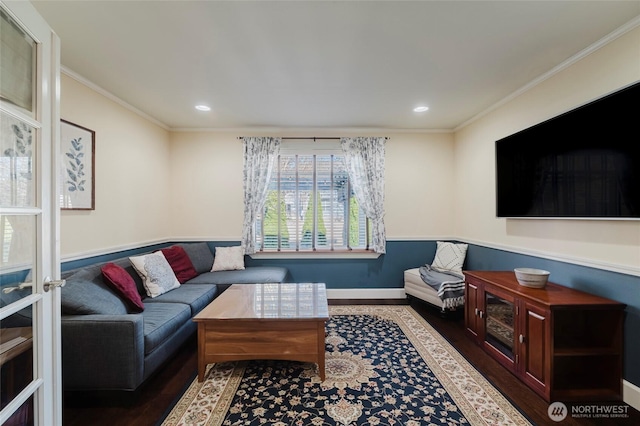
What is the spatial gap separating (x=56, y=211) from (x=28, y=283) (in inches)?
13.8

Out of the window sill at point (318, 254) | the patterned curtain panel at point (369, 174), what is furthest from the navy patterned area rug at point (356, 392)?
the patterned curtain panel at point (369, 174)

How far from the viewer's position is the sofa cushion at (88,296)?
1.83m

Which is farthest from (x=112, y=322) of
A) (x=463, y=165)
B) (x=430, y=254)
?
(x=463, y=165)

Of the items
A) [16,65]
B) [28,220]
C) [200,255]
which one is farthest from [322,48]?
[200,255]

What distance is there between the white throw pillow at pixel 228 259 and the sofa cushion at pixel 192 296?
2.17ft

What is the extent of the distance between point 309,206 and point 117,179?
Answer: 2.36 m

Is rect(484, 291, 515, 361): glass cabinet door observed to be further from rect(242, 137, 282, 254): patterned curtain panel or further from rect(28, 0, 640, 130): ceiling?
rect(242, 137, 282, 254): patterned curtain panel

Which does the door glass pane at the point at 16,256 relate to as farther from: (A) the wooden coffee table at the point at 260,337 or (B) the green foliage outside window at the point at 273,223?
(B) the green foliage outside window at the point at 273,223

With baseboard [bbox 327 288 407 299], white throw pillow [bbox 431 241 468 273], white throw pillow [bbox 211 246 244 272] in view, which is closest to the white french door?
white throw pillow [bbox 211 246 244 272]

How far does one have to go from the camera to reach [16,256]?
1.15 meters

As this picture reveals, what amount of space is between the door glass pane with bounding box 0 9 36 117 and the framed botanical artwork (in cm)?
136

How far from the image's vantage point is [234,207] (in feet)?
13.2

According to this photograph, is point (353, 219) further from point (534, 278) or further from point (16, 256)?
point (16, 256)

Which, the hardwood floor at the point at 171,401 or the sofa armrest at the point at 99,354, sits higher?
the sofa armrest at the point at 99,354
